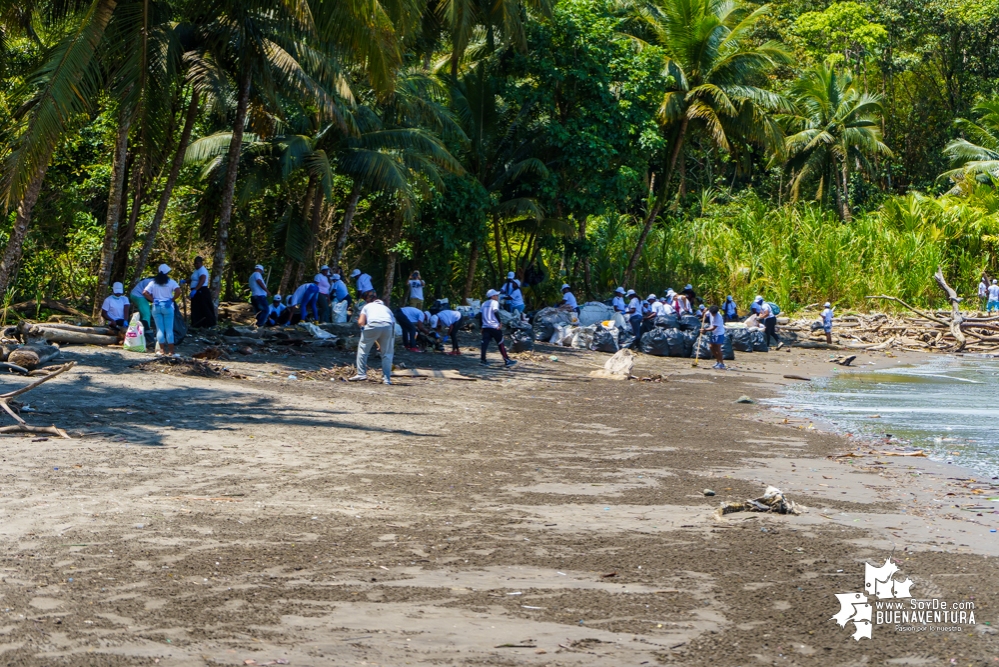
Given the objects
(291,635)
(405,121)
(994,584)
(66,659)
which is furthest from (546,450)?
(405,121)

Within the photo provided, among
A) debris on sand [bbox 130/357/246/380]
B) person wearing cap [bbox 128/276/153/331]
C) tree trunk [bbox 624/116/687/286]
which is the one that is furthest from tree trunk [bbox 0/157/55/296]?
tree trunk [bbox 624/116/687/286]

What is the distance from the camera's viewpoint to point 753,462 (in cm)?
1062

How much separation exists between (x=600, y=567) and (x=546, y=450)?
4.57m

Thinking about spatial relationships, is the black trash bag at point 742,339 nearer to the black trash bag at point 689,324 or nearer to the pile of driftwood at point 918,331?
the black trash bag at point 689,324

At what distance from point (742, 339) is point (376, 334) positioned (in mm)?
14429

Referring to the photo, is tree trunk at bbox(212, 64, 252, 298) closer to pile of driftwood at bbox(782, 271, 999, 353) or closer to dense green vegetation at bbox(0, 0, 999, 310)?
dense green vegetation at bbox(0, 0, 999, 310)

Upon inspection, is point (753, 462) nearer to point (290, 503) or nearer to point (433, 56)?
point (290, 503)

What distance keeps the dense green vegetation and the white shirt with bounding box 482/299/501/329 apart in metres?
4.59

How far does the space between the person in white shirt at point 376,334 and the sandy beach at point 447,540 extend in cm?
306

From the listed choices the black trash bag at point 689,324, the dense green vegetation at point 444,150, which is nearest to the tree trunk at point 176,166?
the dense green vegetation at point 444,150

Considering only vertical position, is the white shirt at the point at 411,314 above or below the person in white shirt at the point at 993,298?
below

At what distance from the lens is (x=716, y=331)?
2328cm

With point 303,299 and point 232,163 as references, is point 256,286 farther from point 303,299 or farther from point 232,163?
point 232,163

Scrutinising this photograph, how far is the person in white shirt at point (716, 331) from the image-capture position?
2312 cm
